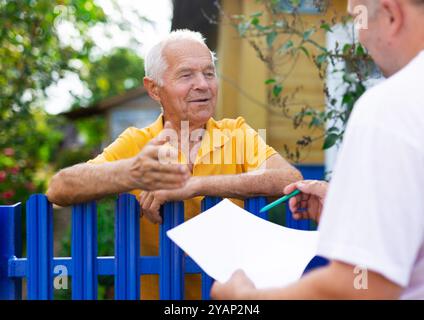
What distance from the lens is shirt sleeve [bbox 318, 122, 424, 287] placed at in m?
1.23

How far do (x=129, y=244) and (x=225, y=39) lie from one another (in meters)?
6.54

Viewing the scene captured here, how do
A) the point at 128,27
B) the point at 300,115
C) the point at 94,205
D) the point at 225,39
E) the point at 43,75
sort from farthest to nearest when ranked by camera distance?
the point at 225,39
the point at 128,27
the point at 43,75
the point at 300,115
the point at 94,205

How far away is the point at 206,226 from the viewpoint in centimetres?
199

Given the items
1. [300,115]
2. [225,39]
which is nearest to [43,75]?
[225,39]

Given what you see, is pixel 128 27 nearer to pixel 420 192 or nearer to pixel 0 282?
pixel 0 282

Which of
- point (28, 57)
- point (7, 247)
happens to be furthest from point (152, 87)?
point (28, 57)

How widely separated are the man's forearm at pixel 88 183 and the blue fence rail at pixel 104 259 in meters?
0.09

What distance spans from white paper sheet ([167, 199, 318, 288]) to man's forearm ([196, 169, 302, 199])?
0.29m

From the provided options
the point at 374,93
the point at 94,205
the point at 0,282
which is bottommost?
the point at 0,282

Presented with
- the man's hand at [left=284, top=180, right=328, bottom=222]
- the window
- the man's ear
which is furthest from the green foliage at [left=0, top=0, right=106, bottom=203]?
the man's hand at [left=284, top=180, right=328, bottom=222]

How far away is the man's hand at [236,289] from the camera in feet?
5.03

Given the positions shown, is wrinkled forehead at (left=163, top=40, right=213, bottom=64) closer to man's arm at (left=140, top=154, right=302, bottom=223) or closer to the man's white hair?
the man's white hair
